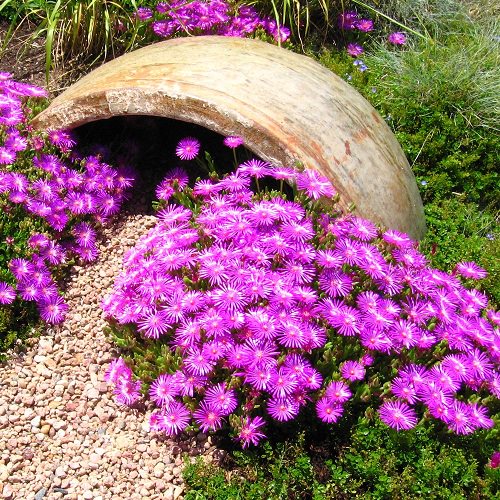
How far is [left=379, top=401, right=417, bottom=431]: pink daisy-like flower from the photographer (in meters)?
3.01

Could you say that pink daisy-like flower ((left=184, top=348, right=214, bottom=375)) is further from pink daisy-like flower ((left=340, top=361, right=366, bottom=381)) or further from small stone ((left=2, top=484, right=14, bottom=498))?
small stone ((left=2, top=484, right=14, bottom=498))

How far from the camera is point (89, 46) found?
5.36m

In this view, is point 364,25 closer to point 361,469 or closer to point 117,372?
point 117,372

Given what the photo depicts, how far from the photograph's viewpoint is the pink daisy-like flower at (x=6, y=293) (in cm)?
370

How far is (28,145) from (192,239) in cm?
142

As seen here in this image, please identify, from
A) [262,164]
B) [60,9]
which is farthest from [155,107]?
[60,9]

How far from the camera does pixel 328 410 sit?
3.03 metres

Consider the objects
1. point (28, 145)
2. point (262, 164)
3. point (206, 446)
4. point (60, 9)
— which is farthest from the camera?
point (60, 9)

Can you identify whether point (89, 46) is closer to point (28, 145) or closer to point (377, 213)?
point (28, 145)

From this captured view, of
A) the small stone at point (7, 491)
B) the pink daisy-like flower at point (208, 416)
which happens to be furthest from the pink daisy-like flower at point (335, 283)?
→ the small stone at point (7, 491)

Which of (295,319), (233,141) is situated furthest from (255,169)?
(295,319)

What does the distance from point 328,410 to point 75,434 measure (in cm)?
128

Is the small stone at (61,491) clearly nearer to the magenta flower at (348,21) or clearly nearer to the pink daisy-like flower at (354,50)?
the pink daisy-like flower at (354,50)

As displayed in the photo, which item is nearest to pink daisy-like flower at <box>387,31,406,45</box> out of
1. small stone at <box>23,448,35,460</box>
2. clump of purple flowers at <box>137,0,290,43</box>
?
clump of purple flowers at <box>137,0,290,43</box>
